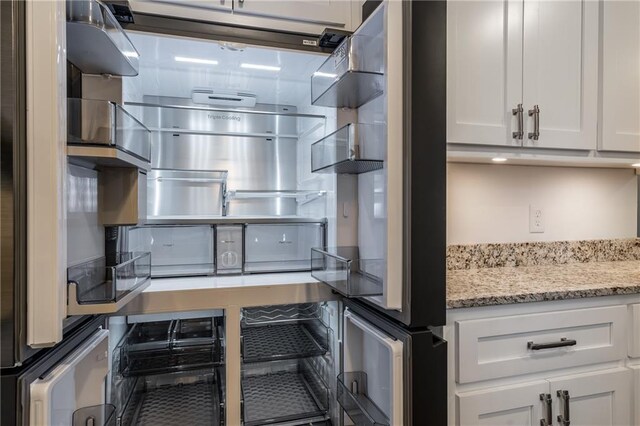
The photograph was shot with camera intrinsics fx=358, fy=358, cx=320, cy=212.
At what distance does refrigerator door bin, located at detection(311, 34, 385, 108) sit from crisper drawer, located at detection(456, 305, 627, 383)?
0.82 meters

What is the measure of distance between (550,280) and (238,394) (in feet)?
4.01

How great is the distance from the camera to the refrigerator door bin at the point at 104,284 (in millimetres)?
871

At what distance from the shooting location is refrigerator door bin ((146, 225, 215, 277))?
1.49m

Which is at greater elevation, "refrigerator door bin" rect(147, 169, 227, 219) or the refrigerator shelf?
"refrigerator door bin" rect(147, 169, 227, 219)

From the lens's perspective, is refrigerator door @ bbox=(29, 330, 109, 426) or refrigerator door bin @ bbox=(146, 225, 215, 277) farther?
refrigerator door bin @ bbox=(146, 225, 215, 277)

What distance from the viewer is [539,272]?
1.57 metres

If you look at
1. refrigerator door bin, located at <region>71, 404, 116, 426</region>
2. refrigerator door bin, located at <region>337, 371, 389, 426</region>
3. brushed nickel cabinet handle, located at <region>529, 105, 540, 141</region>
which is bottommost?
refrigerator door bin, located at <region>337, 371, 389, 426</region>

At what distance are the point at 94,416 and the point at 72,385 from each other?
0.12m

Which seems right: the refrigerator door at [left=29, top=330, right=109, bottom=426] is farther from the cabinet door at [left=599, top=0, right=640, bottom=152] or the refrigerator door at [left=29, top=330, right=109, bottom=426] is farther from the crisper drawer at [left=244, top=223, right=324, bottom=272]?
the cabinet door at [left=599, top=0, right=640, bottom=152]

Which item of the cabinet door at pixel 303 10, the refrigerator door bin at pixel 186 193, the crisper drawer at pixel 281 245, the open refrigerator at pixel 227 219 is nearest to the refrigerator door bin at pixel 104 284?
the open refrigerator at pixel 227 219

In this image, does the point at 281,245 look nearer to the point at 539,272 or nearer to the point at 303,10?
the point at 303,10

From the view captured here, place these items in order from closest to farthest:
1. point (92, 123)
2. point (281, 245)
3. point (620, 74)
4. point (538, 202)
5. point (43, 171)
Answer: point (43, 171) < point (92, 123) < point (620, 74) < point (281, 245) < point (538, 202)

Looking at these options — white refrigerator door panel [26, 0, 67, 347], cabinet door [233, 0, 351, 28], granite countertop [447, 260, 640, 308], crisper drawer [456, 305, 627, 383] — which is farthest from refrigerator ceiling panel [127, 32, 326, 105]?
crisper drawer [456, 305, 627, 383]

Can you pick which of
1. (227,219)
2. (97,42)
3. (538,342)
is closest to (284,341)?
(227,219)
